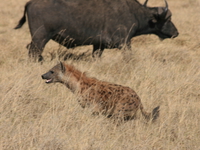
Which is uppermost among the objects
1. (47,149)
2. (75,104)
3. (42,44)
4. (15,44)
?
(47,149)

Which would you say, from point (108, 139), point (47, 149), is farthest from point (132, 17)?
point (47, 149)

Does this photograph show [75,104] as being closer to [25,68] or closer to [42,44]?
[25,68]

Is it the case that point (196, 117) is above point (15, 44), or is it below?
above

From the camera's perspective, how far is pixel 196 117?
4953 mm

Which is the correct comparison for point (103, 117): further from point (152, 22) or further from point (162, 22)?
point (162, 22)

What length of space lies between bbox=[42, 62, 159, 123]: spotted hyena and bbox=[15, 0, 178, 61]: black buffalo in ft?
7.26

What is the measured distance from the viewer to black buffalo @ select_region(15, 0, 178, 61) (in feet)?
24.6

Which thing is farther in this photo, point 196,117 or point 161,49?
point 161,49

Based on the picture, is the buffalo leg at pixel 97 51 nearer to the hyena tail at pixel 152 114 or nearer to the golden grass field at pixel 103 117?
the golden grass field at pixel 103 117

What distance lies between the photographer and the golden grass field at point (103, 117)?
413cm

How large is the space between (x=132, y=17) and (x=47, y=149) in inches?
198

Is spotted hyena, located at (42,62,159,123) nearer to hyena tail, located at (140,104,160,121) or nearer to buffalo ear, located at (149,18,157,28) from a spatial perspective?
hyena tail, located at (140,104,160,121)

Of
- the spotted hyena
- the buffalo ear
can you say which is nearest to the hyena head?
the spotted hyena

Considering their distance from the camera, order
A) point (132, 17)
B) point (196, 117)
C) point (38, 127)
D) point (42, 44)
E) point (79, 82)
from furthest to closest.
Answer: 1. point (132, 17)
2. point (42, 44)
3. point (79, 82)
4. point (196, 117)
5. point (38, 127)
